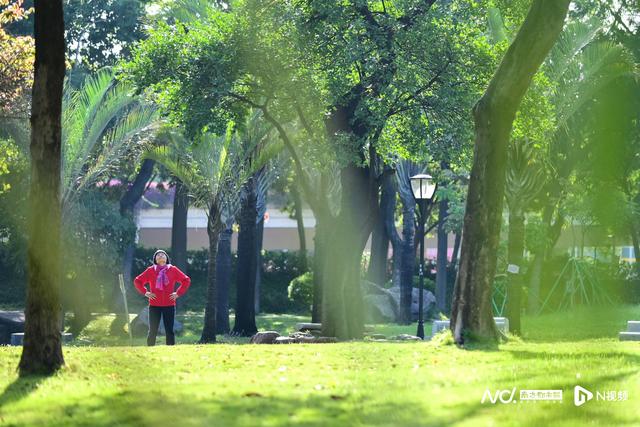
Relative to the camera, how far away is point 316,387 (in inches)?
391

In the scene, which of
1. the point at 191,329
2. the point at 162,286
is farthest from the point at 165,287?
the point at 191,329

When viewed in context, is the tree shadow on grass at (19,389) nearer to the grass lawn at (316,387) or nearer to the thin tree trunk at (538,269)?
the grass lawn at (316,387)

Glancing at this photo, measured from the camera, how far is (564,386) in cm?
974

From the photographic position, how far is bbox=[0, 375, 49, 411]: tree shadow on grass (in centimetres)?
948

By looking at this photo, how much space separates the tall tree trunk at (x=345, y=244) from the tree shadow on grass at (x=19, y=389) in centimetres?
1318

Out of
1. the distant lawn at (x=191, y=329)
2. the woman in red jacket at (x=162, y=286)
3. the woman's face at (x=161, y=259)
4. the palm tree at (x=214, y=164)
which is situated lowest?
the distant lawn at (x=191, y=329)

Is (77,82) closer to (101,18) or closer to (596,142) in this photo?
(101,18)

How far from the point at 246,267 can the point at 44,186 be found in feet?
73.0

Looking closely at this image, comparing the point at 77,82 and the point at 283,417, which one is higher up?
the point at 77,82

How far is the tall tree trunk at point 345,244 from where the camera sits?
23906 mm

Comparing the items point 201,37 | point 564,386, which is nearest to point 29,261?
point 564,386

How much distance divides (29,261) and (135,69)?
12248 millimetres

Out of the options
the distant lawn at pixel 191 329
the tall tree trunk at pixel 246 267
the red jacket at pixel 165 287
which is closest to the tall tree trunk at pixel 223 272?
the tall tree trunk at pixel 246 267

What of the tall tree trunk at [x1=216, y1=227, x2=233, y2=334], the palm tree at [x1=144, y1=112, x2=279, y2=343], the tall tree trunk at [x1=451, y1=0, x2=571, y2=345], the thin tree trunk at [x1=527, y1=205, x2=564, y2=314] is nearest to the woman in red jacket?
the tall tree trunk at [x1=451, y1=0, x2=571, y2=345]
